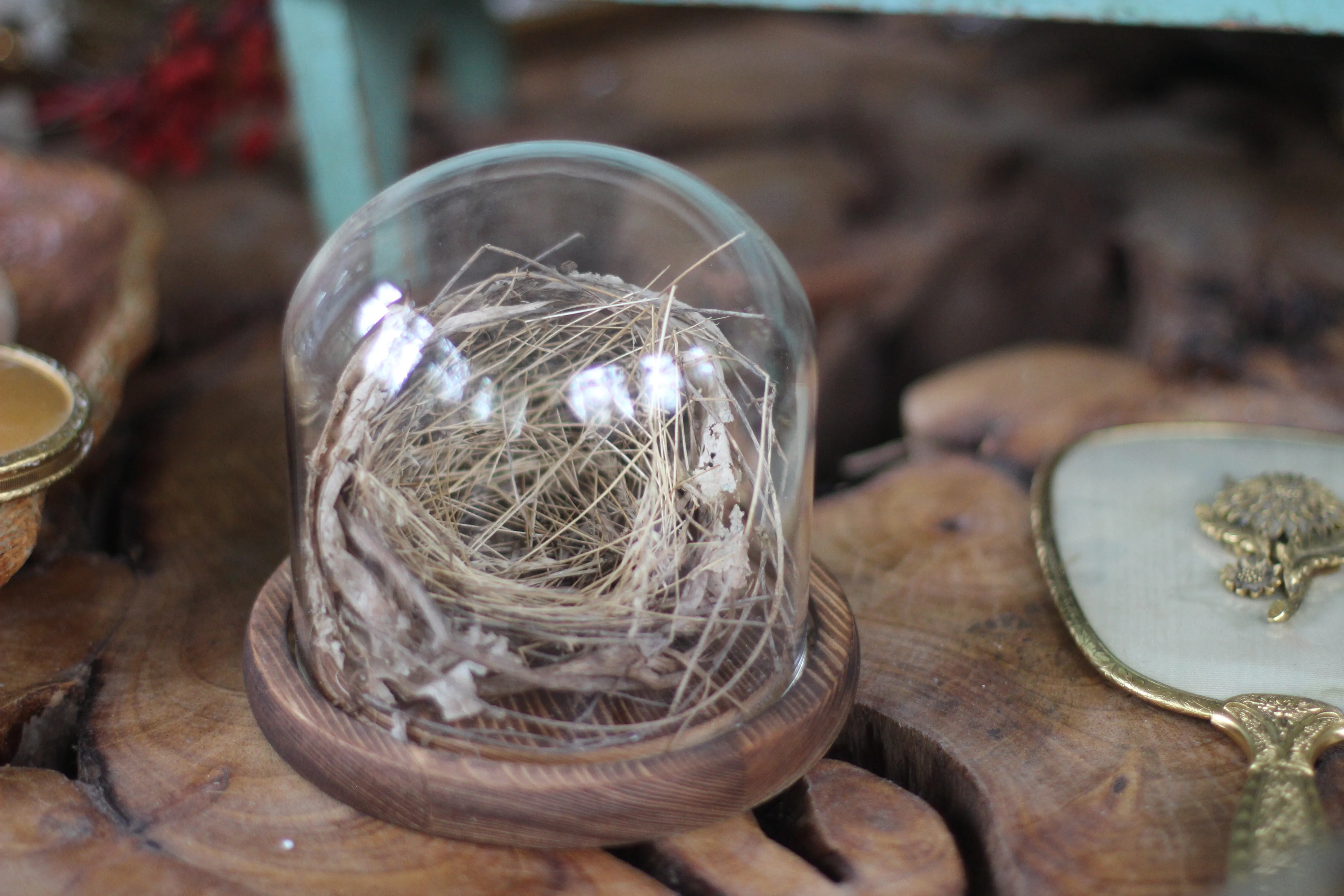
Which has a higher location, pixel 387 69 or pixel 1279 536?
pixel 387 69

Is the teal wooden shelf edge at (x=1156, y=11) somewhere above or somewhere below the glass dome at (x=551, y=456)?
above

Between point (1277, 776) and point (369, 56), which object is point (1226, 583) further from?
point (369, 56)

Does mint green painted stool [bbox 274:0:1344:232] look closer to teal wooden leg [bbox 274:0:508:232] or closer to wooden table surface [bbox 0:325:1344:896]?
teal wooden leg [bbox 274:0:508:232]

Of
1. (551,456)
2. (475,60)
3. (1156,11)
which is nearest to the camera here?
(551,456)

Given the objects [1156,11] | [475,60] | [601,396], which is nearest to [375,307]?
[601,396]

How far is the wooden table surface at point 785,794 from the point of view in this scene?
641 millimetres

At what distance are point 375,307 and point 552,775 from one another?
35cm

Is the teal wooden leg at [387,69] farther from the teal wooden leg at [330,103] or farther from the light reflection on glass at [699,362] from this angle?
the light reflection on glass at [699,362]

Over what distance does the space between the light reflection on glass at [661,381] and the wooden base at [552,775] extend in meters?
0.19

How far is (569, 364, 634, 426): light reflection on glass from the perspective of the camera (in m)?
0.76

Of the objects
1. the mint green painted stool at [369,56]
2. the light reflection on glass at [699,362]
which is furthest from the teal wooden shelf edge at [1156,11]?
the light reflection on glass at [699,362]

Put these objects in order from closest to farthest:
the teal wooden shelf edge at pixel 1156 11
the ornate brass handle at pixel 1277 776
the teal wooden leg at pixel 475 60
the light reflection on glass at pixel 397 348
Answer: the ornate brass handle at pixel 1277 776, the light reflection on glass at pixel 397 348, the teal wooden shelf edge at pixel 1156 11, the teal wooden leg at pixel 475 60

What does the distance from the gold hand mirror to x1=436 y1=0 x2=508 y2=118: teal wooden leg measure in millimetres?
1034

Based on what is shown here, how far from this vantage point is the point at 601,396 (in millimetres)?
769
